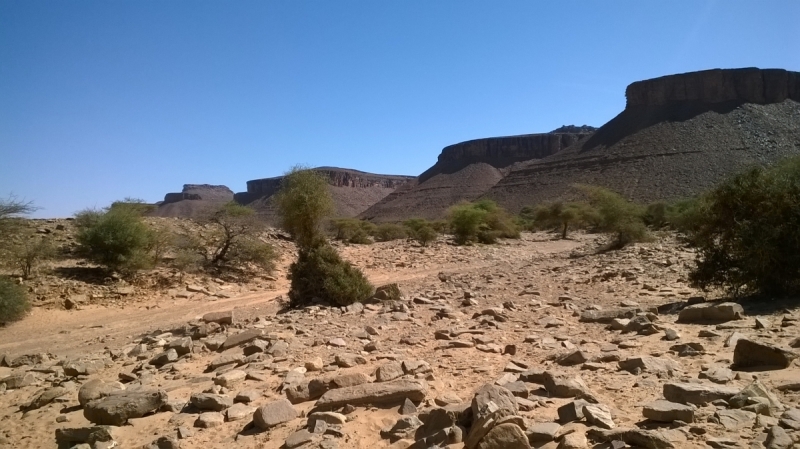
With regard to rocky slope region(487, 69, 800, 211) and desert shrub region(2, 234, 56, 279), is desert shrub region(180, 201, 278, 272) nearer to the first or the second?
desert shrub region(2, 234, 56, 279)

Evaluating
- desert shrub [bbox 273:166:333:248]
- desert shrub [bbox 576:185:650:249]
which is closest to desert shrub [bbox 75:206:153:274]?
desert shrub [bbox 273:166:333:248]

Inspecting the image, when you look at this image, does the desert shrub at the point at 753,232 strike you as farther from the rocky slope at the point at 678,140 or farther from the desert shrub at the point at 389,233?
the rocky slope at the point at 678,140

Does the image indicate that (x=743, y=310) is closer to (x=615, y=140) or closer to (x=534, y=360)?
(x=534, y=360)

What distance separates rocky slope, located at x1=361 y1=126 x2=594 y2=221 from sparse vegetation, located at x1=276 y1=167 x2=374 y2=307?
242 ft

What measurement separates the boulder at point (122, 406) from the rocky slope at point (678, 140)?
58.0 meters

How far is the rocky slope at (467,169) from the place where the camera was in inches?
3740

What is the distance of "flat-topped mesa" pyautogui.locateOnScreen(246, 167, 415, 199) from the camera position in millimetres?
119812

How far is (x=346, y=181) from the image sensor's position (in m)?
128

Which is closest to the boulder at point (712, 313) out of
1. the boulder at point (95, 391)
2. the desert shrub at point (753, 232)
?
the desert shrub at point (753, 232)

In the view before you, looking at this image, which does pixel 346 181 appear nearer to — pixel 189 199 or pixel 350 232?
pixel 189 199

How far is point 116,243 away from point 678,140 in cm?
6484

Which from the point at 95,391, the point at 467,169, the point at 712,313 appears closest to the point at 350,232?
the point at 712,313

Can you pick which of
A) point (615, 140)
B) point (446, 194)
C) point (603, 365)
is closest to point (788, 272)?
point (603, 365)

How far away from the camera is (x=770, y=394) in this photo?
4.81 meters
